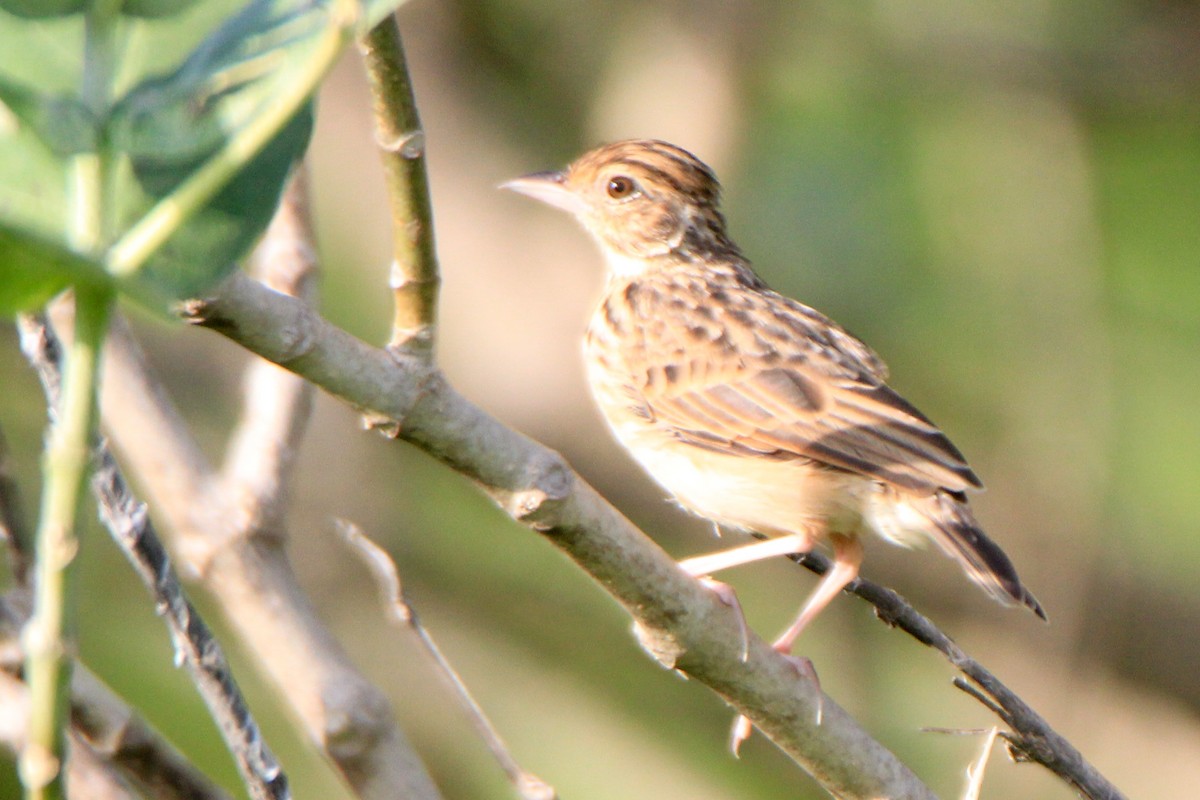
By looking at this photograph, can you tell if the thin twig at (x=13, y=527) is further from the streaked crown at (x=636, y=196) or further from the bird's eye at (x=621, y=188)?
the bird's eye at (x=621, y=188)

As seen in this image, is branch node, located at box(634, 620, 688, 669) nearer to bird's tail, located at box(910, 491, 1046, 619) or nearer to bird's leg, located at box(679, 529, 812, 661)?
bird's leg, located at box(679, 529, 812, 661)

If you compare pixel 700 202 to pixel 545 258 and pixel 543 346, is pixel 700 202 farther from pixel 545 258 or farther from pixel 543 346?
pixel 545 258

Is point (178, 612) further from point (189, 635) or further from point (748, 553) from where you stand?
point (748, 553)

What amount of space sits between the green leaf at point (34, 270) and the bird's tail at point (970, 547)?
315cm

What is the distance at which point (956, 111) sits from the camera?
10.8 m

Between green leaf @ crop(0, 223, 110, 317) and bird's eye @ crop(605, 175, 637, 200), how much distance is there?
464 centimetres

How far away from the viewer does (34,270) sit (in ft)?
3.21

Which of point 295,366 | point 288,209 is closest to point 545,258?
point 288,209

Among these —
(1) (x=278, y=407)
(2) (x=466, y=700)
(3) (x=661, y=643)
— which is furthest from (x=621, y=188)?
(3) (x=661, y=643)

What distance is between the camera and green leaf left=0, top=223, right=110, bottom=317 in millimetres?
917

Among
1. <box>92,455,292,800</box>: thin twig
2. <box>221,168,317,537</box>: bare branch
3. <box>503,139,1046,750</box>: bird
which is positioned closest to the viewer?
<box>92,455,292,800</box>: thin twig

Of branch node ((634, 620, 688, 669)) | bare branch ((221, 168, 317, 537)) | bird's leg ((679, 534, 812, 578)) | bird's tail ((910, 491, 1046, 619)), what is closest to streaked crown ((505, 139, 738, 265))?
bird's leg ((679, 534, 812, 578))

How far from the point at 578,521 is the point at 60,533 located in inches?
48.9

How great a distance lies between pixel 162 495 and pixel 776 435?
1.89 metres
